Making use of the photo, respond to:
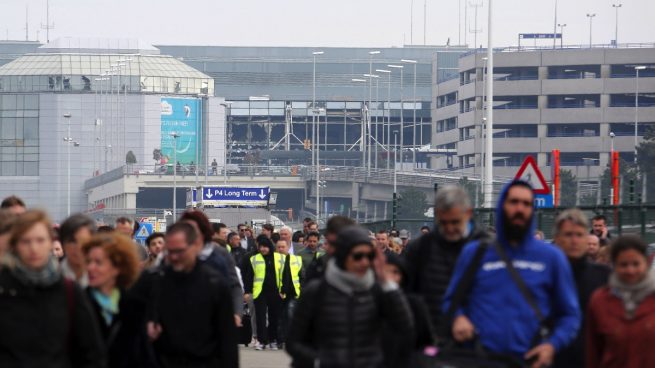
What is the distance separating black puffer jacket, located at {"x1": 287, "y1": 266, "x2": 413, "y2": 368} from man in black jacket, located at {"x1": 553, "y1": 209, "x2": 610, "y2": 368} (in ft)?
4.34

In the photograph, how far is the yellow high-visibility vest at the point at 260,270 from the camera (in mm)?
23391

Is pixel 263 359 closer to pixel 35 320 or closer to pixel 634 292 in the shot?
pixel 634 292

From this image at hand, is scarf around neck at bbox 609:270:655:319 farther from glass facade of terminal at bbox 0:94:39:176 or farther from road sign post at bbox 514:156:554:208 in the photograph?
glass facade of terminal at bbox 0:94:39:176

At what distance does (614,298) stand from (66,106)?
153876mm

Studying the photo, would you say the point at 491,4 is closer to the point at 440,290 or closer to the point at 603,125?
the point at 440,290

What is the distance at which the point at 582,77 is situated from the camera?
128 meters

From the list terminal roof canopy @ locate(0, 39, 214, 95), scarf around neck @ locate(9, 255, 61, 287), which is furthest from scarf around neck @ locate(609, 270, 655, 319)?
terminal roof canopy @ locate(0, 39, 214, 95)

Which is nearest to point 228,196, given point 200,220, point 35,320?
point 200,220

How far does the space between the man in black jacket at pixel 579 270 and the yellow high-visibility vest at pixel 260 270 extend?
13.2 metres

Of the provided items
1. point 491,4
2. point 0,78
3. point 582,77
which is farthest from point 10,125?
point 491,4

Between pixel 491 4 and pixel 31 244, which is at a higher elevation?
pixel 491 4

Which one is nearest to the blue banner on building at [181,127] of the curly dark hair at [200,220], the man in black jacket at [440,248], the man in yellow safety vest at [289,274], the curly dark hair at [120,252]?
the man in yellow safety vest at [289,274]

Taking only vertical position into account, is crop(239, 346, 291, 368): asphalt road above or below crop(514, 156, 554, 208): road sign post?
below

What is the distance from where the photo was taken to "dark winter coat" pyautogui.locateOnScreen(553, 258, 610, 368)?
10.1 m
